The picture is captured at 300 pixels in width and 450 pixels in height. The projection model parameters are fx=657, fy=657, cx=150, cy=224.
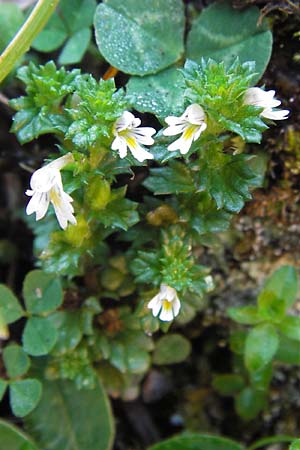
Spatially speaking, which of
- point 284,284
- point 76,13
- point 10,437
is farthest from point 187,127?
point 10,437

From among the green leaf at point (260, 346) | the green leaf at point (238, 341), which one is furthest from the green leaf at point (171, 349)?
the green leaf at point (260, 346)

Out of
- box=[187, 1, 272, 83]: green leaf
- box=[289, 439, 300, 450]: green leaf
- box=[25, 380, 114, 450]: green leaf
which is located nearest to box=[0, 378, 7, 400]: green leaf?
box=[25, 380, 114, 450]: green leaf

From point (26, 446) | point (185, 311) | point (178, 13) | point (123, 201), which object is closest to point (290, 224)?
point (185, 311)

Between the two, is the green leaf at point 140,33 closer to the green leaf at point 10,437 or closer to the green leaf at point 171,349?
the green leaf at point 171,349

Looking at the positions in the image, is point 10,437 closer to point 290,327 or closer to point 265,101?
point 290,327

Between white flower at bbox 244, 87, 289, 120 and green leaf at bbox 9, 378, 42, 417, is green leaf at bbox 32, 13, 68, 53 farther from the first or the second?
green leaf at bbox 9, 378, 42, 417
